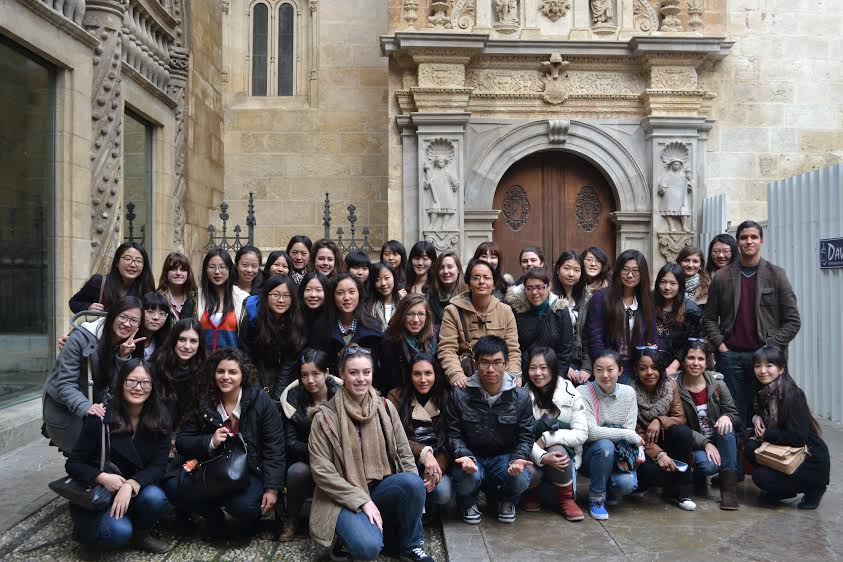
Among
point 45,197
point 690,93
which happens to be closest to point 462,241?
point 690,93

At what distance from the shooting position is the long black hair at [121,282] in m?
5.45

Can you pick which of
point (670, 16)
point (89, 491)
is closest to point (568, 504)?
point (89, 491)

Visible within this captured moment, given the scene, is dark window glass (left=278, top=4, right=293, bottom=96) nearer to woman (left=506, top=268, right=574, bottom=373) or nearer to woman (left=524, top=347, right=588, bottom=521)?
woman (left=506, top=268, right=574, bottom=373)

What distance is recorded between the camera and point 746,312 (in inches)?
235

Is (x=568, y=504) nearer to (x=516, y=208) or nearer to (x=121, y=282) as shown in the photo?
(x=121, y=282)

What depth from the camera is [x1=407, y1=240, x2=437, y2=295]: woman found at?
607 cm

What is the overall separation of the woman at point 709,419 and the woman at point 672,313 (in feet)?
0.81

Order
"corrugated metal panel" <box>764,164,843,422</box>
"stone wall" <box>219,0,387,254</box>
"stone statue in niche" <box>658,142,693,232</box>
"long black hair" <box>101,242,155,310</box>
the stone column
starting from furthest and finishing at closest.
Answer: "stone wall" <box>219,0,387,254</box>, "stone statue in niche" <box>658,142,693,232</box>, the stone column, "corrugated metal panel" <box>764,164,843,422</box>, "long black hair" <box>101,242,155,310</box>

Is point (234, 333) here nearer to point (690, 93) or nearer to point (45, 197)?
point (45, 197)

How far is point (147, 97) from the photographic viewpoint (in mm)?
9484

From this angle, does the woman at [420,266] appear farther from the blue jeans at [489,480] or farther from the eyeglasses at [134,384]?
the eyeglasses at [134,384]

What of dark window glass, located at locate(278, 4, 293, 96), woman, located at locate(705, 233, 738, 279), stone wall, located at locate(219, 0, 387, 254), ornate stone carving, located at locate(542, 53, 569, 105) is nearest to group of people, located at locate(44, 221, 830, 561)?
woman, located at locate(705, 233, 738, 279)

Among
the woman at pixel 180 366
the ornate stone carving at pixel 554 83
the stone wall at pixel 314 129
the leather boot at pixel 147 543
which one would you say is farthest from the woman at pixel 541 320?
the stone wall at pixel 314 129

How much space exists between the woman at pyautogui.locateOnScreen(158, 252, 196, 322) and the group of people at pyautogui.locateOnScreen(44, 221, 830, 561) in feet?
0.06
